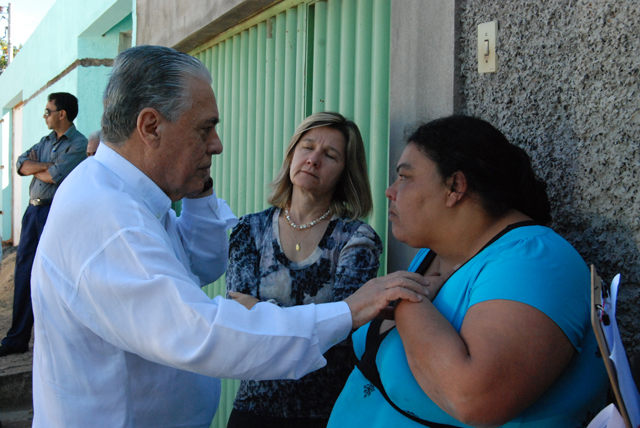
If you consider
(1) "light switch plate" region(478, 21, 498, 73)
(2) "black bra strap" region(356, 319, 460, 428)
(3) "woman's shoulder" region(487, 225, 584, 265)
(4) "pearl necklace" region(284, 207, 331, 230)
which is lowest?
(2) "black bra strap" region(356, 319, 460, 428)

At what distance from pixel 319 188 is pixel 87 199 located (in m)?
1.20

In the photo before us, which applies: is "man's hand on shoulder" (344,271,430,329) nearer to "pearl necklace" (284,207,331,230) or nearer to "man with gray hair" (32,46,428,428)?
"man with gray hair" (32,46,428,428)

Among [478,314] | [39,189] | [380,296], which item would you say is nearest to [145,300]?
[380,296]

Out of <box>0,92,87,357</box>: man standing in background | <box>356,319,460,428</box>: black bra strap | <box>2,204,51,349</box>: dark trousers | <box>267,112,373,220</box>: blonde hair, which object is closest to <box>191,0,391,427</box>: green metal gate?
<box>267,112,373,220</box>: blonde hair

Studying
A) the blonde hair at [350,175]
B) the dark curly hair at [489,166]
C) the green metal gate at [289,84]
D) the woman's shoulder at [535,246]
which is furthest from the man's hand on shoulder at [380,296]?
the green metal gate at [289,84]

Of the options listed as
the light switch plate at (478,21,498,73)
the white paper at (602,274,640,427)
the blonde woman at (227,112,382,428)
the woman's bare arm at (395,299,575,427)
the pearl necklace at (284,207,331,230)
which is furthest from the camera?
the pearl necklace at (284,207,331,230)

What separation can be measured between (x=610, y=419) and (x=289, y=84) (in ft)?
9.44

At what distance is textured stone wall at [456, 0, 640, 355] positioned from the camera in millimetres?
1738

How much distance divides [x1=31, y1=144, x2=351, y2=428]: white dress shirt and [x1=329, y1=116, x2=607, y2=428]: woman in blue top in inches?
11.1

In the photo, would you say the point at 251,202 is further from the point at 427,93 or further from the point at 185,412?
the point at 185,412

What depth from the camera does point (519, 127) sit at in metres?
2.07

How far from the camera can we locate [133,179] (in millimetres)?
1717

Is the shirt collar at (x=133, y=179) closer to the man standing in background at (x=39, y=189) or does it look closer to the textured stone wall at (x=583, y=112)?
the textured stone wall at (x=583, y=112)

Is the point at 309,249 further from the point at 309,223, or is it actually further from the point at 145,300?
the point at 145,300
